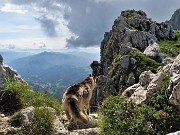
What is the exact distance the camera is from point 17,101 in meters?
17.7

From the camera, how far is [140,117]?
1463 cm

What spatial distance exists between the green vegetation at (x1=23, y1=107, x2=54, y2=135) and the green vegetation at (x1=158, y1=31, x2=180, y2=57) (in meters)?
108

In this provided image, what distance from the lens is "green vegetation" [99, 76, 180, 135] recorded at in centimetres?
1420

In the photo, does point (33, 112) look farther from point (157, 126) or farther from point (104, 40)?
point (104, 40)

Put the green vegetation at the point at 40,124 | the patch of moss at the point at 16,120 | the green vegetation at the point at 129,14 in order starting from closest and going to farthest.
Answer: the green vegetation at the point at 40,124 → the patch of moss at the point at 16,120 → the green vegetation at the point at 129,14

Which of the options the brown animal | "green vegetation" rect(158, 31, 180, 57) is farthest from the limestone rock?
the brown animal

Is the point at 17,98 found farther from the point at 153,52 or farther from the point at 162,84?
the point at 153,52

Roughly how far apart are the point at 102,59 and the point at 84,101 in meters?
133

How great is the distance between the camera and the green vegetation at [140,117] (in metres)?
14.2

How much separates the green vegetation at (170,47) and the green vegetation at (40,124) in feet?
355

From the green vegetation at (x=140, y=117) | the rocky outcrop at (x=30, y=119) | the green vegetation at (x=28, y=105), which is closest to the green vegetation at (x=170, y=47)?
the green vegetation at (x=28, y=105)

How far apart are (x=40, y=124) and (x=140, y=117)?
3776mm

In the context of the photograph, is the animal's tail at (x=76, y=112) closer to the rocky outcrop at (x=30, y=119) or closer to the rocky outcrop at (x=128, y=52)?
the rocky outcrop at (x=30, y=119)

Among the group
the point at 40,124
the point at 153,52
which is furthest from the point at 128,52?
the point at 40,124
